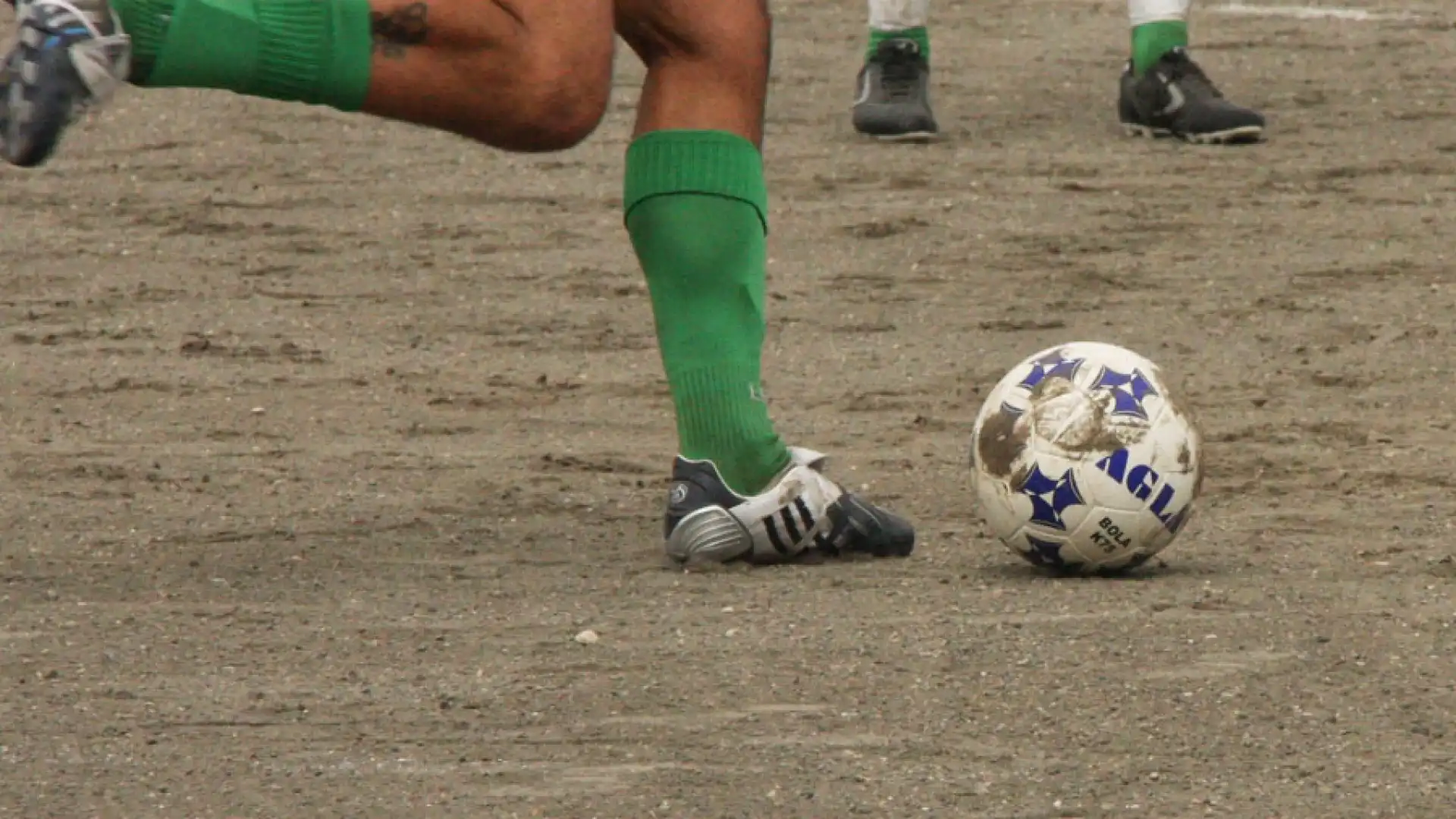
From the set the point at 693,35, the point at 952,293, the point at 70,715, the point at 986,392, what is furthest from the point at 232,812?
the point at 952,293

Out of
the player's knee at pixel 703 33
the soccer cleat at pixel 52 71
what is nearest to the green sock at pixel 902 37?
the player's knee at pixel 703 33

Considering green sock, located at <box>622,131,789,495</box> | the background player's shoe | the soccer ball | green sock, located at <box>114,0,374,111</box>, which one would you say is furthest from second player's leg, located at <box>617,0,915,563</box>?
the background player's shoe

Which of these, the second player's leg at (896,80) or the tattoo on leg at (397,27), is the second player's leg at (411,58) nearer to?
the tattoo on leg at (397,27)

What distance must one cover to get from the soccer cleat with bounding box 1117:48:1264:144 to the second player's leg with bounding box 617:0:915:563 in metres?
4.12

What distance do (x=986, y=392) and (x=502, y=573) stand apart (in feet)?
5.40

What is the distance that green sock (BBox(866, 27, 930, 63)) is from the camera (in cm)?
815

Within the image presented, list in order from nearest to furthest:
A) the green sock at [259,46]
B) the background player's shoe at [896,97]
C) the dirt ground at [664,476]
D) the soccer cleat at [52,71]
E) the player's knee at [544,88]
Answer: the dirt ground at [664,476] → the soccer cleat at [52,71] → the green sock at [259,46] → the player's knee at [544,88] → the background player's shoe at [896,97]

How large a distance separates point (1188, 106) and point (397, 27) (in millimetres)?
4739

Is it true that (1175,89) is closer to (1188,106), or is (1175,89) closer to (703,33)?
(1188,106)

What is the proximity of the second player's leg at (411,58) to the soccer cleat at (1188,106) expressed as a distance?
15.0ft

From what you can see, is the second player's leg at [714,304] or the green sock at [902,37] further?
the green sock at [902,37]

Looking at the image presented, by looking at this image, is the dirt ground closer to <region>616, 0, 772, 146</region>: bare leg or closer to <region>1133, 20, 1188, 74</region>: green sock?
<region>1133, 20, 1188, 74</region>: green sock

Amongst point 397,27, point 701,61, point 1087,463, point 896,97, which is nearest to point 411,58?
point 397,27

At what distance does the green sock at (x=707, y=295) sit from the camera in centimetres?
399
